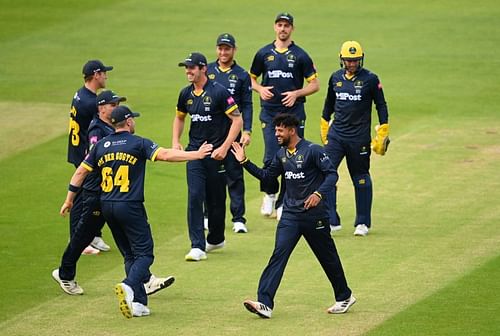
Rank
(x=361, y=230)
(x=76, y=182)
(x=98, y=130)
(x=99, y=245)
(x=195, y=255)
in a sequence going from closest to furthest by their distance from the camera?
1. (x=76, y=182)
2. (x=98, y=130)
3. (x=195, y=255)
4. (x=99, y=245)
5. (x=361, y=230)

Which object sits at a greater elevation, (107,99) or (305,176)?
(107,99)

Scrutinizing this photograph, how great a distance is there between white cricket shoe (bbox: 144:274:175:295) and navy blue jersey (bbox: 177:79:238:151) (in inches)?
95.8

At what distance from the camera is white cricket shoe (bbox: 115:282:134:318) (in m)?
13.6

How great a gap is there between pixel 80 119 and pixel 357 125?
385 cm

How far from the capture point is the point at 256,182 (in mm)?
21000

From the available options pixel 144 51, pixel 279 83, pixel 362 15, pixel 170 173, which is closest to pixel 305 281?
pixel 279 83

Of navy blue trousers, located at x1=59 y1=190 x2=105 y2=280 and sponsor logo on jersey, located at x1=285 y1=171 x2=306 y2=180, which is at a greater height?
sponsor logo on jersey, located at x1=285 y1=171 x2=306 y2=180

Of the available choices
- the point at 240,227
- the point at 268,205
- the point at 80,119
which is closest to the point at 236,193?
the point at 240,227

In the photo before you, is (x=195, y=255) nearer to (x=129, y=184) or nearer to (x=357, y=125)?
(x=129, y=184)

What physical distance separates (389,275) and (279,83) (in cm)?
447

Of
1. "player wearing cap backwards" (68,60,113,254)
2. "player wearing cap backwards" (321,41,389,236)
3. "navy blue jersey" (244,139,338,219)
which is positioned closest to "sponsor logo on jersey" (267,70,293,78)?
"player wearing cap backwards" (321,41,389,236)

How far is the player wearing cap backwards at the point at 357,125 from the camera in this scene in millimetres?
17766

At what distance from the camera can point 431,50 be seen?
29844mm

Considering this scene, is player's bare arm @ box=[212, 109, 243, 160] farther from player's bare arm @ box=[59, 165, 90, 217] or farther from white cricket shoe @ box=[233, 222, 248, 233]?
player's bare arm @ box=[59, 165, 90, 217]
